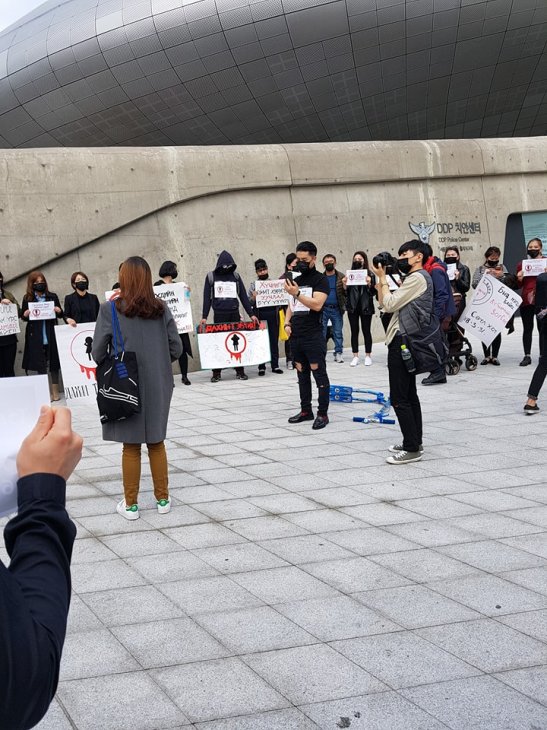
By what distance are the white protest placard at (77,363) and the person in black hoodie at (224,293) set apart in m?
3.56

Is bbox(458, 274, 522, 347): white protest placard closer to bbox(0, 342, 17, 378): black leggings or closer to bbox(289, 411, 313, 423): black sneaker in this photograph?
bbox(289, 411, 313, 423): black sneaker

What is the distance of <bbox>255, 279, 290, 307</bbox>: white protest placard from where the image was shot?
43.9 feet

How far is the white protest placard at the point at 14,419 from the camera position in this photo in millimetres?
1479

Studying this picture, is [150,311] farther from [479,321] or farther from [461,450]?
[479,321]

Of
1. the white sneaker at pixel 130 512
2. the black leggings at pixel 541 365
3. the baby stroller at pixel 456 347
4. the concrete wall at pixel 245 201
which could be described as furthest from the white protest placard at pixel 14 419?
the concrete wall at pixel 245 201

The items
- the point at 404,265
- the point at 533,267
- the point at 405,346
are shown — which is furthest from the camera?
the point at 533,267

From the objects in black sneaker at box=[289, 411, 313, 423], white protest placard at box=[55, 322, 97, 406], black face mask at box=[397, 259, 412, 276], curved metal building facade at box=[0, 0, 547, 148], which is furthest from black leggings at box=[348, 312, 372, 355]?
curved metal building facade at box=[0, 0, 547, 148]

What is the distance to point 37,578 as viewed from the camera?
135 cm

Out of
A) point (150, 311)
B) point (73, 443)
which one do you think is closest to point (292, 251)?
point (150, 311)

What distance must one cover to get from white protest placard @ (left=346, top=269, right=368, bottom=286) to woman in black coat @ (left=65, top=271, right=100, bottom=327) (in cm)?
433

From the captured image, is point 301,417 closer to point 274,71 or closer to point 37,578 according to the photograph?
point 37,578

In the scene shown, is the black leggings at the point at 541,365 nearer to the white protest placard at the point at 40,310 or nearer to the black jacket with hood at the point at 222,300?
the black jacket with hood at the point at 222,300

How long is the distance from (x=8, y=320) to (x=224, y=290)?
334 cm

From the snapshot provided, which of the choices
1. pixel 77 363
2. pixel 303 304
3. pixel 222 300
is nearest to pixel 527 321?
pixel 222 300
